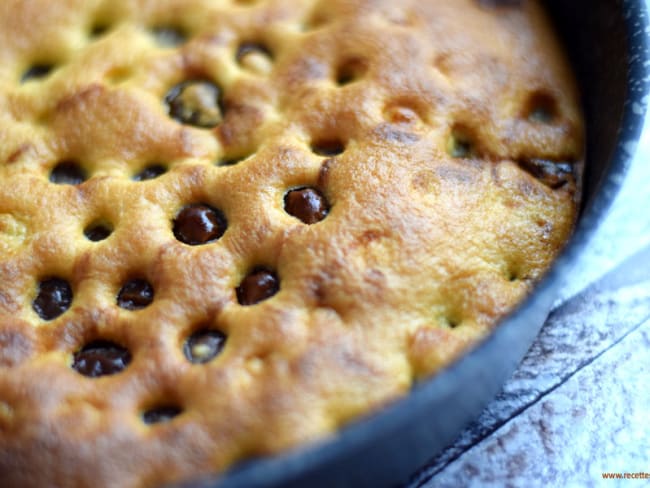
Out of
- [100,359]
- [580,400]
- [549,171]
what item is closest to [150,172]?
[100,359]

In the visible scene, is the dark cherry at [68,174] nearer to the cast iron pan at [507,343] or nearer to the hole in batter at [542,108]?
the cast iron pan at [507,343]

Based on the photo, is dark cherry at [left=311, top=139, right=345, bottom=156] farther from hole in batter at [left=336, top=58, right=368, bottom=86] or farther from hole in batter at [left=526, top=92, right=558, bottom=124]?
hole in batter at [left=526, top=92, right=558, bottom=124]

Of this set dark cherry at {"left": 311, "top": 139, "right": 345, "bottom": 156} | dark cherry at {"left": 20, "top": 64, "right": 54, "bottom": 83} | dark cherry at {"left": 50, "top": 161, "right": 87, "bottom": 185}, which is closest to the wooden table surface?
dark cherry at {"left": 311, "top": 139, "right": 345, "bottom": 156}

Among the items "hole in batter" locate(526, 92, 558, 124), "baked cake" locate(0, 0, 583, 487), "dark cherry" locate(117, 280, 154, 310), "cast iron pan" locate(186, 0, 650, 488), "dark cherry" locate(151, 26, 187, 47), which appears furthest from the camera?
"dark cherry" locate(151, 26, 187, 47)

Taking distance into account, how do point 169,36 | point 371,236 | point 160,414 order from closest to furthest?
1. point 160,414
2. point 371,236
3. point 169,36

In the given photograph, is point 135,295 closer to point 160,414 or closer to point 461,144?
point 160,414

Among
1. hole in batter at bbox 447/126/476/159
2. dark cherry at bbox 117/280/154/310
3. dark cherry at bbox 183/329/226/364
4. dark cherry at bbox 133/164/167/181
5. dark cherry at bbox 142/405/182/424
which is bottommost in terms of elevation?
dark cherry at bbox 142/405/182/424
